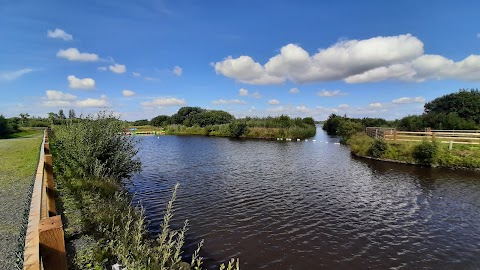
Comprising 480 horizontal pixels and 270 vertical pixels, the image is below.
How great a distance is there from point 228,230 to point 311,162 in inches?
635

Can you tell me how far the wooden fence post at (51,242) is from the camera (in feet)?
6.20

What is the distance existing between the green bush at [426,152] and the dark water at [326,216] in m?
2.69

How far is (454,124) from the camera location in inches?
1375

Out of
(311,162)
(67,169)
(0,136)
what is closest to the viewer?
(67,169)

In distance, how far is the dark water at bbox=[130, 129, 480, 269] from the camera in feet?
25.2

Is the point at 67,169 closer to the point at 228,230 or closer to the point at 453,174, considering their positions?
the point at 228,230

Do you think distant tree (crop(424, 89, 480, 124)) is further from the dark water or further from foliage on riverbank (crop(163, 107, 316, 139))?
the dark water

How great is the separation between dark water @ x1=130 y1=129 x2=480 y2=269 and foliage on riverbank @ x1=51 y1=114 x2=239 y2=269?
1.55 m

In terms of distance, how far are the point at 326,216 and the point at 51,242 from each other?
10211mm

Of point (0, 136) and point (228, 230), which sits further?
point (0, 136)

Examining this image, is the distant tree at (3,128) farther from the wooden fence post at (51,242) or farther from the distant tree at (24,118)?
the wooden fence post at (51,242)

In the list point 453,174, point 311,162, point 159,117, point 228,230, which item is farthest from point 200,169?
point 159,117

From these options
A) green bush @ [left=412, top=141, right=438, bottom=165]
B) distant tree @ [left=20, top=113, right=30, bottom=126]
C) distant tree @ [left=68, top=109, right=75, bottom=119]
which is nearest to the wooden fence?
green bush @ [left=412, top=141, right=438, bottom=165]

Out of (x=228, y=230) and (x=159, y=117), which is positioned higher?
(x=159, y=117)
